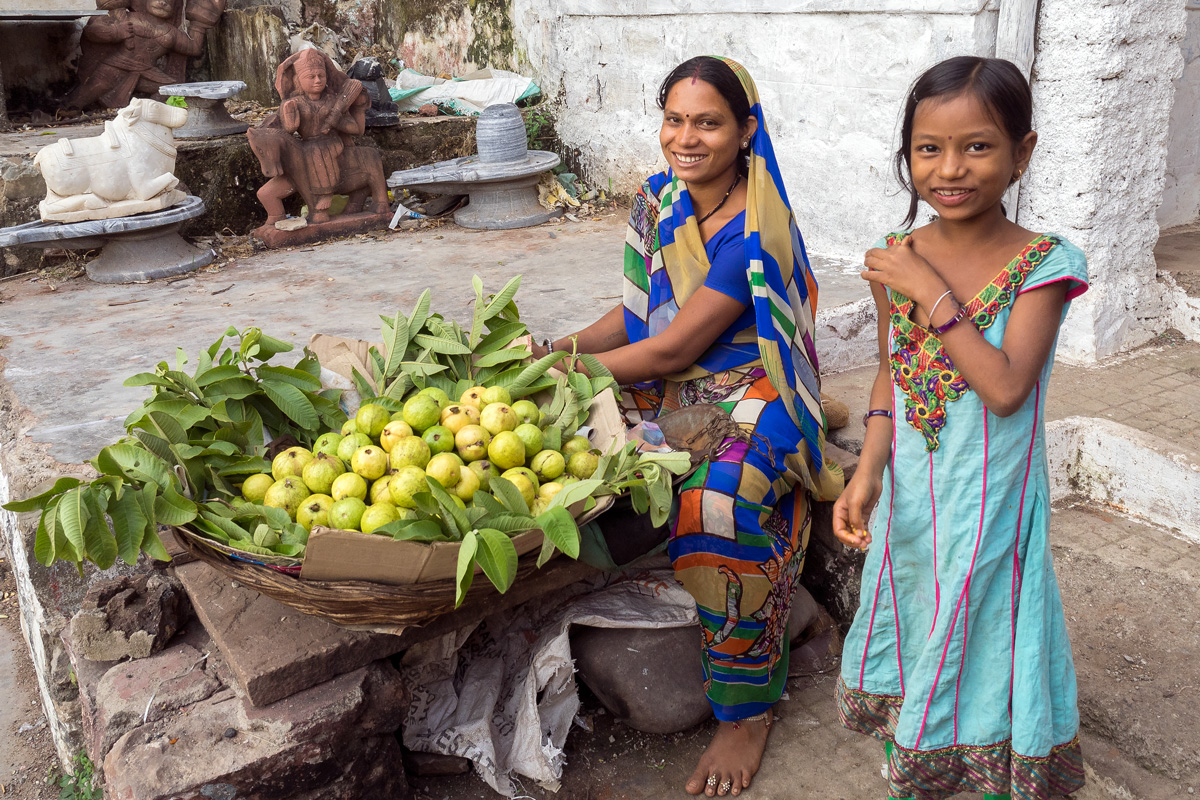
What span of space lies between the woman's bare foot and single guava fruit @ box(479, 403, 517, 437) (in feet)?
3.08

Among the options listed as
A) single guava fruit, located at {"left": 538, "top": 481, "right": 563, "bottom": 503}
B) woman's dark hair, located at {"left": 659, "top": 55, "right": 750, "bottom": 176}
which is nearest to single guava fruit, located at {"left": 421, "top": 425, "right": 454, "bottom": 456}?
single guava fruit, located at {"left": 538, "top": 481, "right": 563, "bottom": 503}

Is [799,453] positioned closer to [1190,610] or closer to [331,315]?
[1190,610]

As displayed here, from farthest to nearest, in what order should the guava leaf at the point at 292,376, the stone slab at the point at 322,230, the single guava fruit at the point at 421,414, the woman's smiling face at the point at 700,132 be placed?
1. the stone slab at the point at 322,230
2. the woman's smiling face at the point at 700,132
3. the guava leaf at the point at 292,376
4. the single guava fruit at the point at 421,414

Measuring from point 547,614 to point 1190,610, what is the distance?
1.70 metres

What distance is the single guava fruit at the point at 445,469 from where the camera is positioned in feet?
5.94

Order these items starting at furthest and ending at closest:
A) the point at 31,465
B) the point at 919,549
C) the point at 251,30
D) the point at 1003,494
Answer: the point at 251,30 → the point at 31,465 → the point at 919,549 → the point at 1003,494

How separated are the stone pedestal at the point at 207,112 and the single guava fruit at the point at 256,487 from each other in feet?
14.7

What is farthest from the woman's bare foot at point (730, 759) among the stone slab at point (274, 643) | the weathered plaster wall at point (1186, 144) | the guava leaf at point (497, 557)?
the weathered plaster wall at point (1186, 144)

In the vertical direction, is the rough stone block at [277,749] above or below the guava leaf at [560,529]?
below

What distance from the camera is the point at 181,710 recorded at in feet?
6.51

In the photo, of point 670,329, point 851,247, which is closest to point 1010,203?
point 851,247

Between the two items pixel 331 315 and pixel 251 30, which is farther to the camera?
pixel 251 30

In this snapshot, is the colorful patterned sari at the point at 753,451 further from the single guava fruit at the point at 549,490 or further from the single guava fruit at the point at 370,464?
the single guava fruit at the point at 370,464

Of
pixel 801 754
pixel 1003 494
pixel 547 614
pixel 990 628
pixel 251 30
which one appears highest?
pixel 251 30
